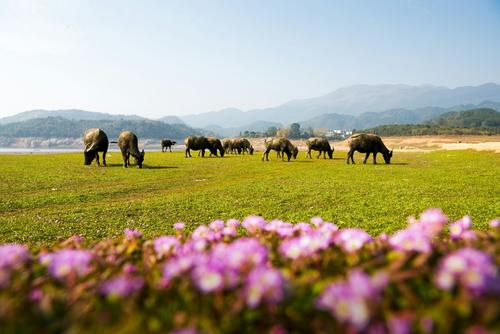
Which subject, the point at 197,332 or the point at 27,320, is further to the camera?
the point at 27,320

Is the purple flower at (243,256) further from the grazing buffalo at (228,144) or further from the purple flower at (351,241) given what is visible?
the grazing buffalo at (228,144)

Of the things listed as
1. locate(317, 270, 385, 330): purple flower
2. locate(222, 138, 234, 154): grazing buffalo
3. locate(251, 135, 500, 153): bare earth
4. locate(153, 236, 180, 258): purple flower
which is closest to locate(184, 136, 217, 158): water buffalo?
locate(222, 138, 234, 154): grazing buffalo

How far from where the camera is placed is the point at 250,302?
1.90 meters

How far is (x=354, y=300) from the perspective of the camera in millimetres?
1748

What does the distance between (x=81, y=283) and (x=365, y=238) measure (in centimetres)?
222

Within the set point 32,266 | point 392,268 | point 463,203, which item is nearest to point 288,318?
point 392,268

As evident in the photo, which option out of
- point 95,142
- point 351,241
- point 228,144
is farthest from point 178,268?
point 228,144

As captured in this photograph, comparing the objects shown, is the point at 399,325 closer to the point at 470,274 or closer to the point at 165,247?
the point at 470,274

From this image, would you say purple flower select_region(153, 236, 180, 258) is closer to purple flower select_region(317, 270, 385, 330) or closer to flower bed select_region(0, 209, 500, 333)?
flower bed select_region(0, 209, 500, 333)

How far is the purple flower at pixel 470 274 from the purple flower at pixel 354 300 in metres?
0.41

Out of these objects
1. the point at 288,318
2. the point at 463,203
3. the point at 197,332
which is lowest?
the point at 463,203

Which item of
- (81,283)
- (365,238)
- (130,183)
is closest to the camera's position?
(81,283)

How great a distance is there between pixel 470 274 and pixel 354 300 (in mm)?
669

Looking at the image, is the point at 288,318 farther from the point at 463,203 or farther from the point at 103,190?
the point at 103,190
